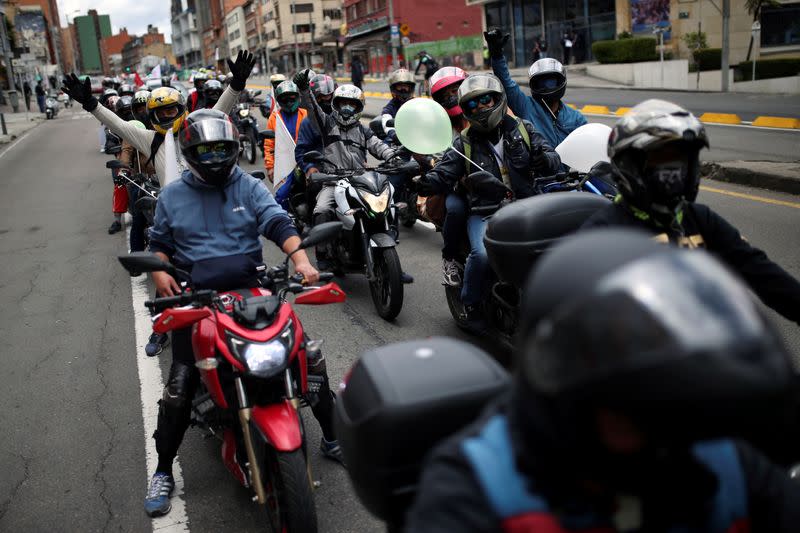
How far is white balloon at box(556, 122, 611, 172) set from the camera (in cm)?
475

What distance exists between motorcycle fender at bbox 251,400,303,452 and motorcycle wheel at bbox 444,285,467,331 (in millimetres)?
2807

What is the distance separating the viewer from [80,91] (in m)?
6.61

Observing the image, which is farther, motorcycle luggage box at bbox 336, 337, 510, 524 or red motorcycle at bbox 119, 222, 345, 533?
red motorcycle at bbox 119, 222, 345, 533

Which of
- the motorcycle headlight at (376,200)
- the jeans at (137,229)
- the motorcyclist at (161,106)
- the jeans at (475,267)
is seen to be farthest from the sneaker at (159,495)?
the jeans at (137,229)

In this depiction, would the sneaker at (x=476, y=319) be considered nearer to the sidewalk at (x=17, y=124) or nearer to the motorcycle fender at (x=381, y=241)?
the motorcycle fender at (x=381, y=241)

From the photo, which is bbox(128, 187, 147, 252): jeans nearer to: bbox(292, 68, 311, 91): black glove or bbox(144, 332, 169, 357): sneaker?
bbox(292, 68, 311, 91): black glove

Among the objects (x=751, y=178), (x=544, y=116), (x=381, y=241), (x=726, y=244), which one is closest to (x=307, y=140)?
(x=381, y=241)

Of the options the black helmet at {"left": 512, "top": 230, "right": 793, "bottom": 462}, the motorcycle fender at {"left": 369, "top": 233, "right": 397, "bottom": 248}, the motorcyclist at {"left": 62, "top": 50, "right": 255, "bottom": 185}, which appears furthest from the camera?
the motorcycle fender at {"left": 369, "top": 233, "right": 397, "bottom": 248}

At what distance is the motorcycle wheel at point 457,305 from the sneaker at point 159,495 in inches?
104

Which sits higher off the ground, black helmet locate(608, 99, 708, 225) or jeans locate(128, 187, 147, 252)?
black helmet locate(608, 99, 708, 225)

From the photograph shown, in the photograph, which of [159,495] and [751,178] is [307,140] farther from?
[751,178]

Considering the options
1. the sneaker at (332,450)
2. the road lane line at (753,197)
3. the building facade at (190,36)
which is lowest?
the sneaker at (332,450)

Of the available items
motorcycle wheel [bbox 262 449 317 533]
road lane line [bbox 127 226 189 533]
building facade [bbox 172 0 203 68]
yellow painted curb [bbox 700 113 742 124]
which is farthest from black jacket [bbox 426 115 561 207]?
building facade [bbox 172 0 203 68]

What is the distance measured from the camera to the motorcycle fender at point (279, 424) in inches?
126
